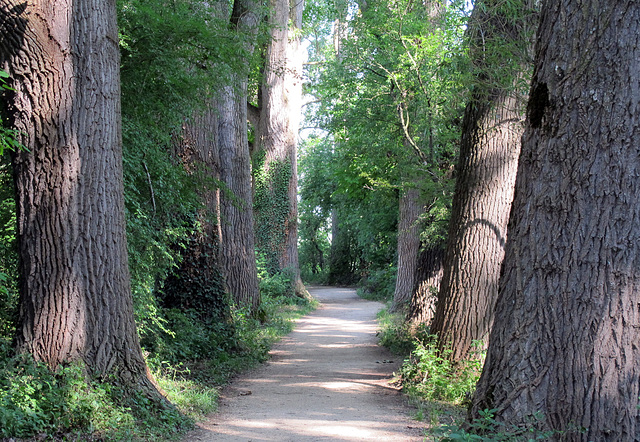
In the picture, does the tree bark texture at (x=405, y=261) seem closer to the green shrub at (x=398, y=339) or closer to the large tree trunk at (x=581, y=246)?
the green shrub at (x=398, y=339)

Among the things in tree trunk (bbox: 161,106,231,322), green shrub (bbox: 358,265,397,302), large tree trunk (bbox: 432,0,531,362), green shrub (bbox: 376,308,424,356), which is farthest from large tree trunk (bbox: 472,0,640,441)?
green shrub (bbox: 358,265,397,302)

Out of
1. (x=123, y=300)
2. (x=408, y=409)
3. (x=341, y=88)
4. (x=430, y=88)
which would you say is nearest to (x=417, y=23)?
(x=430, y=88)

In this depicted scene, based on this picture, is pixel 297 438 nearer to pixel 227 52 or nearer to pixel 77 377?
pixel 77 377

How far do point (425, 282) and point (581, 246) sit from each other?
30.6ft

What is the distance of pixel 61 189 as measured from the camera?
221 inches

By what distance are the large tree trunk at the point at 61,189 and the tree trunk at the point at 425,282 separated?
8.40 m

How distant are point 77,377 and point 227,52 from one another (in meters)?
5.46

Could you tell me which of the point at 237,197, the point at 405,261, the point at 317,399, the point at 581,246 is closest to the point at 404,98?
the point at 237,197

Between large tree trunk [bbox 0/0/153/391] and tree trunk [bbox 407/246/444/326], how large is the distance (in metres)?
8.40

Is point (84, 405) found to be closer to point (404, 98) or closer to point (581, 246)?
point (581, 246)

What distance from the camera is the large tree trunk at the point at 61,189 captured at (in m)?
5.53

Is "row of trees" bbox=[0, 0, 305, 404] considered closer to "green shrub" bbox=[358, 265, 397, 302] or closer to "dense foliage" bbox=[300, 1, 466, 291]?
"dense foliage" bbox=[300, 1, 466, 291]

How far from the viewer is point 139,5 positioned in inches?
306

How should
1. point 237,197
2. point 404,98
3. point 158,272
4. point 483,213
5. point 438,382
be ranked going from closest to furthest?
point 438,382
point 483,213
point 158,272
point 404,98
point 237,197
